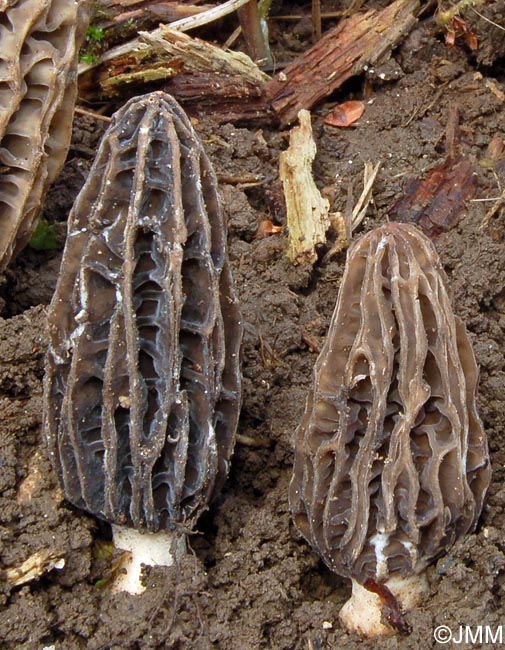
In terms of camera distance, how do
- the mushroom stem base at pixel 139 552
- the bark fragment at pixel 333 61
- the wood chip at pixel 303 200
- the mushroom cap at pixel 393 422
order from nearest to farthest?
the mushroom cap at pixel 393 422 → the mushroom stem base at pixel 139 552 → the wood chip at pixel 303 200 → the bark fragment at pixel 333 61

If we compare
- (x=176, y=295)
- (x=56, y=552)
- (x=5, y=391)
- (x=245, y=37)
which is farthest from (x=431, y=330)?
(x=245, y=37)

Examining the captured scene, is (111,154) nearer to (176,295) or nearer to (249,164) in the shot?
(176,295)

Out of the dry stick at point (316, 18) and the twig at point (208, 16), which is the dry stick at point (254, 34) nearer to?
the twig at point (208, 16)

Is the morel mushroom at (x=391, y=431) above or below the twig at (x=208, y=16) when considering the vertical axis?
below

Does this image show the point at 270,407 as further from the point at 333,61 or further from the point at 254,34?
the point at 254,34

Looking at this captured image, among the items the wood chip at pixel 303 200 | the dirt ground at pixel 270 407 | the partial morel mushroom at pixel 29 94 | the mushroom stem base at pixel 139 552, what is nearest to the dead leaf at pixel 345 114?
the dirt ground at pixel 270 407

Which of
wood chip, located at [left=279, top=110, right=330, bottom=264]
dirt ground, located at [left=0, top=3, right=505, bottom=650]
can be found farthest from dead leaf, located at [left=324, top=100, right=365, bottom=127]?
wood chip, located at [left=279, top=110, right=330, bottom=264]
